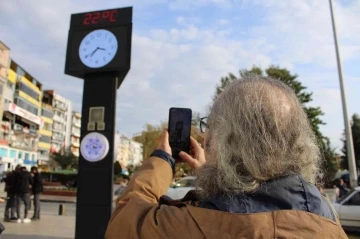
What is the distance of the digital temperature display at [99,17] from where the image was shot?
6836mm

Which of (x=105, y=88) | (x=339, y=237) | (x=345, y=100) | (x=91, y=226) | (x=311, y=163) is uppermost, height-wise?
(x=345, y=100)

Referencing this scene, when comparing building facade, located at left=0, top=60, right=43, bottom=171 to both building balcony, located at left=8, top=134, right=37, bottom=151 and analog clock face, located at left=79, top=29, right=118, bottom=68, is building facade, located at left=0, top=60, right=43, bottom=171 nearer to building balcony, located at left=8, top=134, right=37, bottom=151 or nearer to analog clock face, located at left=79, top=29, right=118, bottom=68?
building balcony, located at left=8, top=134, right=37, bottom=151

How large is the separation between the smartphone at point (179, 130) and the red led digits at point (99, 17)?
18.5ft

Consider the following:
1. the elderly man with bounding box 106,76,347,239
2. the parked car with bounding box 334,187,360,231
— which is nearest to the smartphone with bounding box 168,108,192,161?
the elderly man with bounding box 106,76,347,239

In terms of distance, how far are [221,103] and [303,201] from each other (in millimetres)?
475

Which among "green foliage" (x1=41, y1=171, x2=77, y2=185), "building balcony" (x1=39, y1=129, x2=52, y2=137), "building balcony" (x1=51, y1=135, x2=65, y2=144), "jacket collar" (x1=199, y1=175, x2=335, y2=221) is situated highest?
"building balcony" (x1=39, y1=129, x2=52, y2=137)

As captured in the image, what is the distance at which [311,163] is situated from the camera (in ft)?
4.33

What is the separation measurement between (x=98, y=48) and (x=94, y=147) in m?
1.99

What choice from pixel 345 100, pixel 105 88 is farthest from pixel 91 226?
pixel 345 100

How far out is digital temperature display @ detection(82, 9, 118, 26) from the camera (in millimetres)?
6836

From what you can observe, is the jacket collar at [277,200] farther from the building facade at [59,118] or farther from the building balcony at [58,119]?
the building balcony at [58,119]

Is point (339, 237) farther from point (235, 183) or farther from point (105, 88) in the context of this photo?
point (105, 88)

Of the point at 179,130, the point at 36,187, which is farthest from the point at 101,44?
the point at 36,187

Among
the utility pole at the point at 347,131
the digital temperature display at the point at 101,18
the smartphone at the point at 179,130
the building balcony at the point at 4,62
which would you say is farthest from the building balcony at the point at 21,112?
the smartphone at the point at 179,130
